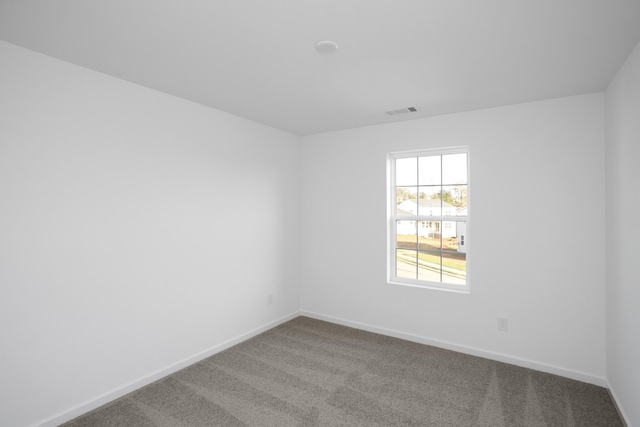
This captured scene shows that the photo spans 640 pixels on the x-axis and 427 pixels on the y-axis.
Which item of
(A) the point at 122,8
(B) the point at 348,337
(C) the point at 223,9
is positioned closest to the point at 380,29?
(C) the point at 223,9

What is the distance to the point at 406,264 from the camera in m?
3.99

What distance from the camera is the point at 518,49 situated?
2.10m

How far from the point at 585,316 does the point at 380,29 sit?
9.92ft

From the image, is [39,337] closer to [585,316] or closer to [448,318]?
[448,318]

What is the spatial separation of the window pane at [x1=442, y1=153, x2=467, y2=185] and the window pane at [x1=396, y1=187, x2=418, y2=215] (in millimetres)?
382

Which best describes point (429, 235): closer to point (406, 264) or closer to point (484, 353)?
point (406, 264)

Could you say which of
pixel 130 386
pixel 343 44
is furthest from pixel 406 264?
pixel 130 386

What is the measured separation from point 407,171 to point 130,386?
3541 millimetres

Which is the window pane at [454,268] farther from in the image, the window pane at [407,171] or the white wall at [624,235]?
the white wall at [624,235]

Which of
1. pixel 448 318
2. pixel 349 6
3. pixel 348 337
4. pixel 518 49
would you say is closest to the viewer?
pixel 349 6

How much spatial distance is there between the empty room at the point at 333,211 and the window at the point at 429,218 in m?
0.03

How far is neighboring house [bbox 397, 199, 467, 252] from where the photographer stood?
11.9ft

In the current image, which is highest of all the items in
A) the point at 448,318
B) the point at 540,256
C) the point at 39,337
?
the point at 540,256

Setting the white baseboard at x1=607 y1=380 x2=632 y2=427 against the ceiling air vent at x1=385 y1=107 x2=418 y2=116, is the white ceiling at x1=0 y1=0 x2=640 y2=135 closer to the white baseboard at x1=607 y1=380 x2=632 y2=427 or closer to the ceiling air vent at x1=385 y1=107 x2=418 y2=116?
the ceiling air vent at x1=385 y1=107 x2=418 y2=116
